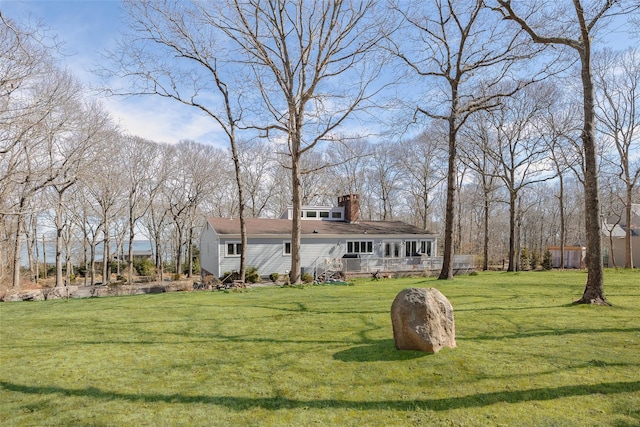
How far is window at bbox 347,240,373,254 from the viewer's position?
86.3 feet

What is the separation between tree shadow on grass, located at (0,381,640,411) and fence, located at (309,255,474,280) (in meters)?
16.9

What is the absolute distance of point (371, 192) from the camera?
4278cm

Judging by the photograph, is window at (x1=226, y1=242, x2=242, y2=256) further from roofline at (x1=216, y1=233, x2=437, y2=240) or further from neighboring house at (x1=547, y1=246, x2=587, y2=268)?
neighboring house at (x1=547, y1=246, x2=587, y2=268)

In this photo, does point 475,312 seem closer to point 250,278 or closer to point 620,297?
point 620,297

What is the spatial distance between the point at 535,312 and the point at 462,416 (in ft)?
16.3

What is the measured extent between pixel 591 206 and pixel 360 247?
18760 millimetres

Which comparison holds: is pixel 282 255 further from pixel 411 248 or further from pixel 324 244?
pixel 411 248

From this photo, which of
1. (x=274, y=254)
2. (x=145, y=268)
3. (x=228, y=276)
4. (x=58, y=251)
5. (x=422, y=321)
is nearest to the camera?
(x=422, y=321)

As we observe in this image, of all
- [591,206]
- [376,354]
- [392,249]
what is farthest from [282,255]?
[376,354]

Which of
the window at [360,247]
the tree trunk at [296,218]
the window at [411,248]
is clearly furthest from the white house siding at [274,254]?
the tree trunk at [296,218]

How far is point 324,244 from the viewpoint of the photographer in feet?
83.2

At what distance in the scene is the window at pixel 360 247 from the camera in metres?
26.3

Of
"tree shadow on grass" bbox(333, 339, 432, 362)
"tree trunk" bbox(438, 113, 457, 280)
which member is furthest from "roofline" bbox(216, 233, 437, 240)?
"tree shadow on grass" bbox(333, 339, 432, 362)

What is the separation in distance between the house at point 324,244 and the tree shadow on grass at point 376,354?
14.8m
